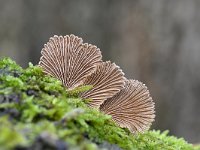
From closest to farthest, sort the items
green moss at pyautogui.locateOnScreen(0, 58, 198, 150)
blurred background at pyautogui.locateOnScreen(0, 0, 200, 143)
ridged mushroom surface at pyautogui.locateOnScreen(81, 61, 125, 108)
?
green moss at pyautogui.locateOnScreen(0, 58, 198, 150) < ridged mushroom surface at pyautogui.locateOnScreen(81, 61, 125, 108) < blurred background at pyautogui.locateOnScreen(0, 0, 200, 143)

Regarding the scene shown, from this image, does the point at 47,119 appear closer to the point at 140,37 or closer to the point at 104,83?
the point at 104,83

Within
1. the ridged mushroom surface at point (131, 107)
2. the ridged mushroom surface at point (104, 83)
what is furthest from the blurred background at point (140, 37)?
the ridged mushroom surface at point (104, 83)

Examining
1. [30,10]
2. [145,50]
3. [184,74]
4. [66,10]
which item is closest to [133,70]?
[145,50]

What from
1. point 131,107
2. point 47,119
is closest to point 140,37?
point 131,107

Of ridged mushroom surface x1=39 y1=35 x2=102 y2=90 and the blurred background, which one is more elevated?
the blurred background

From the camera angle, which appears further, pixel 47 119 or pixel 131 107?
pixel 131 107

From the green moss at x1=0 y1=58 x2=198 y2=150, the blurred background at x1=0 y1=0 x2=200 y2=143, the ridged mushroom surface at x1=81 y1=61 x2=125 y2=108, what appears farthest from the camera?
the blurred background at x1=0 y1=0 x2=200 y2=143

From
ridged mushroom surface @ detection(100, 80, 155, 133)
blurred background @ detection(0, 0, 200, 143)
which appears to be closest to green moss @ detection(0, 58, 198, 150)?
ridged mushroom surface @ detection(100, 80, 155, 133)

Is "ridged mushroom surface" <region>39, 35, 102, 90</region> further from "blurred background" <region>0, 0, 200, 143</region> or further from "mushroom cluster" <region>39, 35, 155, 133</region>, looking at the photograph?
"blurred background" <region>0, 0, 200, 143</region>
